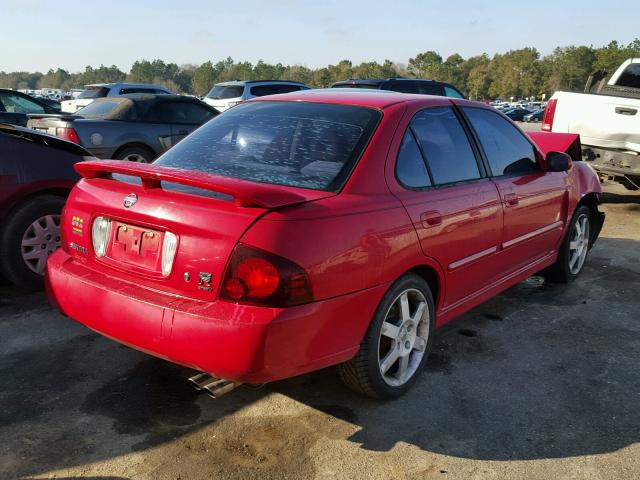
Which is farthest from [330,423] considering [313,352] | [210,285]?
[210,285]

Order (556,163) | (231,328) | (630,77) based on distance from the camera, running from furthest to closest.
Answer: (630,77) → (556,163) → (231,328)

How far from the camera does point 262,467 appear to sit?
2.65m

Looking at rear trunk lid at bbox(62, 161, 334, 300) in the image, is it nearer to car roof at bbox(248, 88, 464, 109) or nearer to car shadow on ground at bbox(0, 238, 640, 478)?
car shadow on ground at bbox(0, 238, 640, 478)

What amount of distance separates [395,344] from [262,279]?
1038 mm

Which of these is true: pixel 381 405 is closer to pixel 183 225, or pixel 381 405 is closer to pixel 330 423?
pixel 330 423

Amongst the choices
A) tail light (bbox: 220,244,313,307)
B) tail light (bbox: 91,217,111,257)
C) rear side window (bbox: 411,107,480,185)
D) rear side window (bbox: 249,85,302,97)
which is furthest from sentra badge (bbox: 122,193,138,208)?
rear side window (bbox: 249,85,302,97)

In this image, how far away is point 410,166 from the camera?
3.28 meters

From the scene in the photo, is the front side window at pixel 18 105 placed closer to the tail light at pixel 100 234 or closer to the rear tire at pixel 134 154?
the rear tire at pixel 134 154

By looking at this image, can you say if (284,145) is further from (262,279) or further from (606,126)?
(606,126)

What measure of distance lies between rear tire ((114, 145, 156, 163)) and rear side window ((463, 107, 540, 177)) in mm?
6101

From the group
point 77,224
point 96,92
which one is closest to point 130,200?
point 77,224

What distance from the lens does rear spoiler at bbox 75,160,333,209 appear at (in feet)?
8.36

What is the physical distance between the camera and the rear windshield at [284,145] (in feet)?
10.1

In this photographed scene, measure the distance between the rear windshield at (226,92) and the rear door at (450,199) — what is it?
42.2ft
